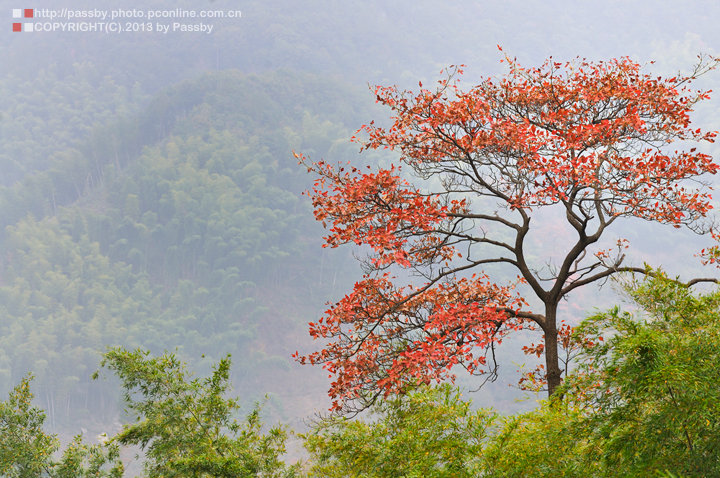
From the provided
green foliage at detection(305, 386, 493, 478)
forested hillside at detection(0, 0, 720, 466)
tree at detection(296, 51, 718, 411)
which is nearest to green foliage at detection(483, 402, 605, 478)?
green foliage at detection(305, 386, 493, 478)

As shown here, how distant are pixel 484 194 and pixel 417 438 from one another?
203 centimetres

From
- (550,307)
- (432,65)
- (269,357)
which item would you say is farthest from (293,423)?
(432,65)

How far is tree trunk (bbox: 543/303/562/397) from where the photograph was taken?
5.03m

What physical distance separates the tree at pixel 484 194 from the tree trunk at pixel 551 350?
1cm

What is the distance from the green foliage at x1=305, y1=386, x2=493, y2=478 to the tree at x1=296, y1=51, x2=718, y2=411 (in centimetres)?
18

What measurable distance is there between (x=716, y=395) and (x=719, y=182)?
249 ft

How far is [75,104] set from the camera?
3371 inches

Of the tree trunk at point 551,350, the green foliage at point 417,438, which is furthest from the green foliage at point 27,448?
the tree trunk at point 551,350

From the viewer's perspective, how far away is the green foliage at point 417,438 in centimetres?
371

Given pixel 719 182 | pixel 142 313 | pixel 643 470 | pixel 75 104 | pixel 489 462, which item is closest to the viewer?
pixel 643 470

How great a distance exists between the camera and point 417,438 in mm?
3992

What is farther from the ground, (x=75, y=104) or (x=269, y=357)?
(x=75, y=104)

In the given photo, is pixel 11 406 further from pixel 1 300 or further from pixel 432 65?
pixel 432 65

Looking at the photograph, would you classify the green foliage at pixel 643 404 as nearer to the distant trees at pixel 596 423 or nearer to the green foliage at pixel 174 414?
the distant trees at pixel 596 423
